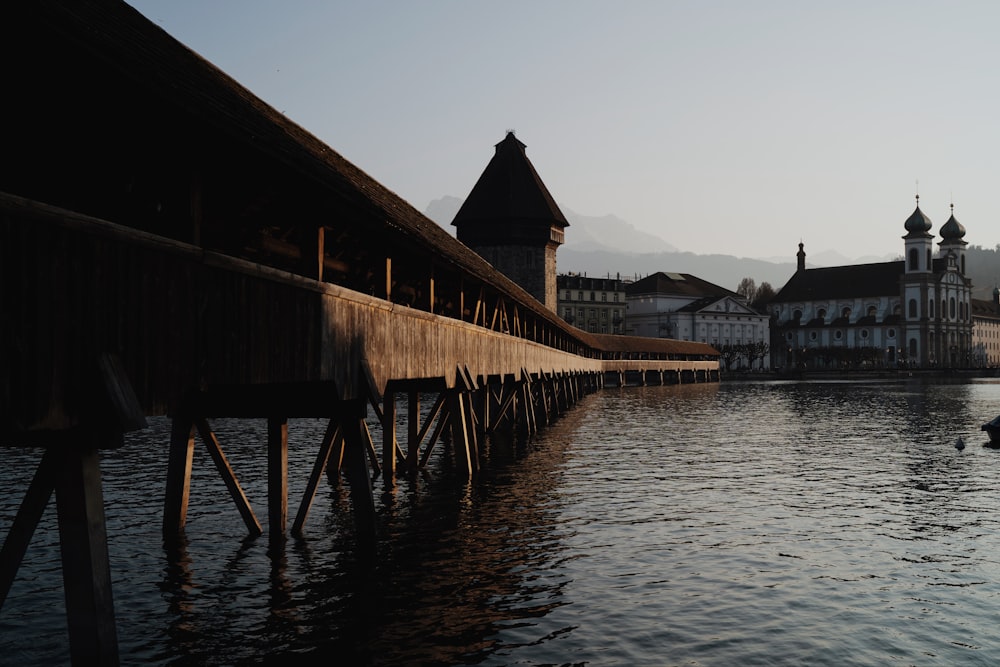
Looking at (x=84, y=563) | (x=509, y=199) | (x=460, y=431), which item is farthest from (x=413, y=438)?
(x=509, y=199)

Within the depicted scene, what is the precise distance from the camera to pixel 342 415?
555 inches

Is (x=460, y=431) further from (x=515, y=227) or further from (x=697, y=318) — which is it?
(x=697, y=318)

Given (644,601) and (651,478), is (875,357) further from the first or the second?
(644,601)

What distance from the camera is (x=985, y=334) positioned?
18025cm

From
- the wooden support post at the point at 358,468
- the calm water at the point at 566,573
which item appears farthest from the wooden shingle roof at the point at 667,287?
the wooden support post at the point at 358,468

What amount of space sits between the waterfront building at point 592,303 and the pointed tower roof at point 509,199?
66144mm

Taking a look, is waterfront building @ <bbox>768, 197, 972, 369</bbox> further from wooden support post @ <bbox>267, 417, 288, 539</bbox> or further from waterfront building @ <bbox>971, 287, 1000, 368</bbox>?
wooden support post @ <bbox>267, 417, 288, 539</bbox>

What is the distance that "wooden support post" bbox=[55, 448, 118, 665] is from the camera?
21.7 ft

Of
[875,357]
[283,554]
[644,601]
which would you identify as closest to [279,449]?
[283,554]

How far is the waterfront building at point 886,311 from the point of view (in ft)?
508

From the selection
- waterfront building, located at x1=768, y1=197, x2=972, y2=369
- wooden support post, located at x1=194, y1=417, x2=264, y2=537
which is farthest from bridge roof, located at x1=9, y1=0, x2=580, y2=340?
waterfront building, located at x1=768, y1=197, x2=972, y2=369

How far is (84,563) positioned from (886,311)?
170521 millimetres

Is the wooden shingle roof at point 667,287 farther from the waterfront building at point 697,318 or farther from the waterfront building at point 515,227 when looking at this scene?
the waterfront building at point 515,227

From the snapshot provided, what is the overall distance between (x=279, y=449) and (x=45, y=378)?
8423mm
